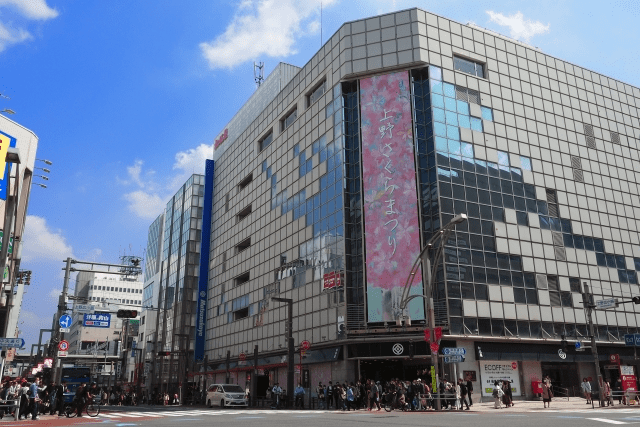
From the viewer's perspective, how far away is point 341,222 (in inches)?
1753

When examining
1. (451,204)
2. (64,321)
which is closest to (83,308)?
(64,321)

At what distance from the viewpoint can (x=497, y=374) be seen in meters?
39.1

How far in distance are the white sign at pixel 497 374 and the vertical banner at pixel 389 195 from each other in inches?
234

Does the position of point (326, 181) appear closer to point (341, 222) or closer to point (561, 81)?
point (341, 222)

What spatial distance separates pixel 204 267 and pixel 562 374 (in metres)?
45.4

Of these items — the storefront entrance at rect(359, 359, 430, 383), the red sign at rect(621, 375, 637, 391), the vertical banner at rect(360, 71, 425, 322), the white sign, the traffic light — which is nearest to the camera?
the red sign at rect(621, 375, 637, 391)

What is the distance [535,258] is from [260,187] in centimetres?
3087

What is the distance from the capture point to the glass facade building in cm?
4044

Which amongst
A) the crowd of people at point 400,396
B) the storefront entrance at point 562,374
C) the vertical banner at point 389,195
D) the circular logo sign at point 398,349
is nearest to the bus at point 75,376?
the crowd of people at point 400,396

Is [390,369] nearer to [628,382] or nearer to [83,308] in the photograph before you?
[628,382]

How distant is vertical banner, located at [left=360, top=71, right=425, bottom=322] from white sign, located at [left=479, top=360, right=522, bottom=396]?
234 inches

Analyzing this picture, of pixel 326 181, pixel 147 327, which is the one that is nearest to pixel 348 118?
pixel 326 181

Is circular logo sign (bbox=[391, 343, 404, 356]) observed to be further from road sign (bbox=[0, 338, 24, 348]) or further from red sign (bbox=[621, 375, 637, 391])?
road sign (bbox=[0, 338, 24, 348])

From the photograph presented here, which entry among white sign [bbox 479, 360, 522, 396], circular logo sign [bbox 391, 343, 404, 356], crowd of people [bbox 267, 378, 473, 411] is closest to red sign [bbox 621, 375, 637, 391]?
white sign [bbox 479, 360, 522, 396]
